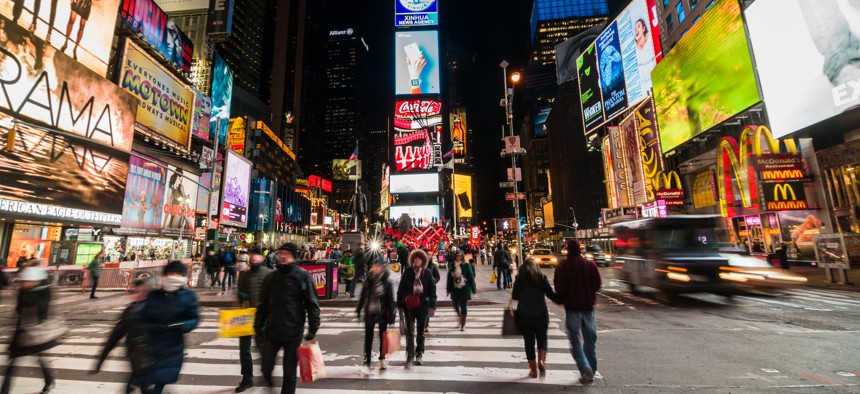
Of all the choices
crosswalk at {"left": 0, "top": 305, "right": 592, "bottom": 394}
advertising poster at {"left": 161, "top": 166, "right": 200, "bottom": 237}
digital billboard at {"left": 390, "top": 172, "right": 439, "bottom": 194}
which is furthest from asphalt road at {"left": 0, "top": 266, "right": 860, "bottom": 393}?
digital billboard at {"left": 390, "top": 172, "right": 439, "bottom": 194}

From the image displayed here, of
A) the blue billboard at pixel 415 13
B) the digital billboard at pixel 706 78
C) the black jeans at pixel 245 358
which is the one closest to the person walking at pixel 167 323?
the black jeans at pixel 245 358

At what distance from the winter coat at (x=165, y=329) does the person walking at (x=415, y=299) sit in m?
3.25

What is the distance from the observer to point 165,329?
131 inches

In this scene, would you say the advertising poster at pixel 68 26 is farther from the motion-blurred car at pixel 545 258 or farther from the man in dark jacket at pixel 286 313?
the motion-blurred car at pixel 545 258

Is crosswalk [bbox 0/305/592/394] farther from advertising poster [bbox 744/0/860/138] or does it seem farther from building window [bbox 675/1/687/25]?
building window [bbox 675/1/687/25]

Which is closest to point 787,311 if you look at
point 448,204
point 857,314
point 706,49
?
point 857,314

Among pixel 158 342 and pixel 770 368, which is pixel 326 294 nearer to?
pixel 158 342

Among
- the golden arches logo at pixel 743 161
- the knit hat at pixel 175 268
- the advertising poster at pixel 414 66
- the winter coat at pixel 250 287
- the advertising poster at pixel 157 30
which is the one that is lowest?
the winter coat at pixel 250 287

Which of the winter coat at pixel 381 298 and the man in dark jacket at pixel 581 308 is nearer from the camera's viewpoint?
the man in dark jacket at pixel 581 308

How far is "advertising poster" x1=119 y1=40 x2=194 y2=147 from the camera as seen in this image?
27.2 meters

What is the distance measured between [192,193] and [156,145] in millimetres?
8580

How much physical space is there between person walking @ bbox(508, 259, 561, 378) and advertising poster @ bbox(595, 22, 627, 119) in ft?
160

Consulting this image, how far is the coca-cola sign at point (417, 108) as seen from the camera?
58.2m

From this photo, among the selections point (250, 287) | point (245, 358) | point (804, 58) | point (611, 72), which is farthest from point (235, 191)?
point (611, 72)
